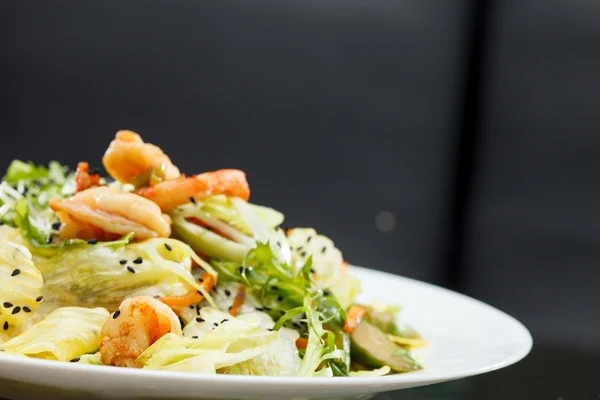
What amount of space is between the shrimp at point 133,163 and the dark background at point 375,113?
4022 mm

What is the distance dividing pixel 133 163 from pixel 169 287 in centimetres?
47

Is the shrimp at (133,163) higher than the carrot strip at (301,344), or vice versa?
the shrimp at (133,163)

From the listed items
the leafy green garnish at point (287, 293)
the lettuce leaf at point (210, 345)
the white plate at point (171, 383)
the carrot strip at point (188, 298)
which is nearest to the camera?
the white plate at point (171, 383)

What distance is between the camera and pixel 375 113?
7.09m

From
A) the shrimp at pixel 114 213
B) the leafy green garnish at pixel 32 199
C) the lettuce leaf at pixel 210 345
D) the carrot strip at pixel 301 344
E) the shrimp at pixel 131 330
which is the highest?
the shrimp at pixel 114 213

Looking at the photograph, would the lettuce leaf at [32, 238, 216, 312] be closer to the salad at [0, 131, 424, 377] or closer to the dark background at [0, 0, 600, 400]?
the salad at [0, 131, 424, 377]

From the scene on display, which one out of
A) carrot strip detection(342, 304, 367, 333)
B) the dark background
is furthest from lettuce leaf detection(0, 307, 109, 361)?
the dark background

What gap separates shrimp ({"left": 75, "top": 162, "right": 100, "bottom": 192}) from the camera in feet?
6.23

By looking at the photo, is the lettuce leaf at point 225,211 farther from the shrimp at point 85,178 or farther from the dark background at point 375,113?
the dark background at point 375,113

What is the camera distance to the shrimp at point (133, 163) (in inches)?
73.9

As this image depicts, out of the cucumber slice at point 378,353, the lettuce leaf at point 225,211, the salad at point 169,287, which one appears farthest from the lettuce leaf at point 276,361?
the lettuce leaf at point 225,211

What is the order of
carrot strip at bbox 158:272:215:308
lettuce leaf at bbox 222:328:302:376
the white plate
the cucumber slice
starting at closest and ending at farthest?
the white plate < lettuce leaf at bbox 222:328:302:376 < carrot strip at bbox 158:272:215:308 < the cucumber slice

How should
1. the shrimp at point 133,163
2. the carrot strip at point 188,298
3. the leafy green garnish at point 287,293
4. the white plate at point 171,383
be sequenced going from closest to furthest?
the white plate at point 171,383, the carrot strip at point 188,298, the leafy green garnish at point 287,293, the shrimp at point 133,163

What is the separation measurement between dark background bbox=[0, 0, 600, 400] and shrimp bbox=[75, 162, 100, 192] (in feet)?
12.9
